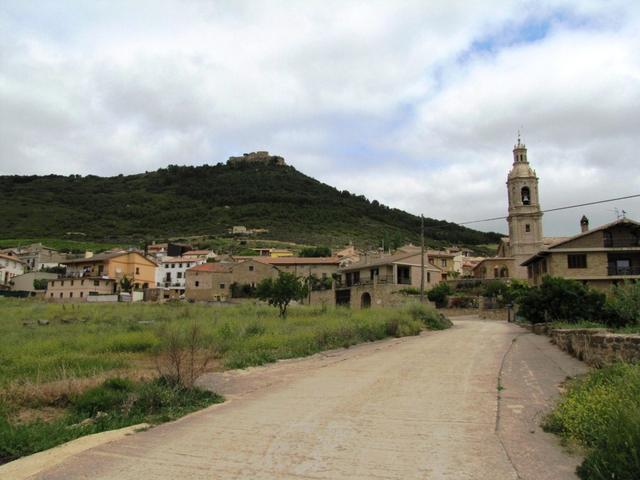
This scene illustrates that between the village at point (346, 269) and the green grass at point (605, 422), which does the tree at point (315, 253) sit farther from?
the green grass at point (605, 422)

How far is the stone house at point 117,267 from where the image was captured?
6875 centimetres

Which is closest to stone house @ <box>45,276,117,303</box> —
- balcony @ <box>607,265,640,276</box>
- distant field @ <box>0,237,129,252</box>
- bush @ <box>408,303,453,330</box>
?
distant field @ <box>0,237,129,252</box>

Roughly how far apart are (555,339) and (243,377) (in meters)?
12.0

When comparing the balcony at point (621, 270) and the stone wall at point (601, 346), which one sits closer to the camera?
the stone wall at point (601, 346)

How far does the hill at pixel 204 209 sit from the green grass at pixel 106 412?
81.4 meters

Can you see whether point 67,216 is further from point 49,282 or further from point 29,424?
point 29,424

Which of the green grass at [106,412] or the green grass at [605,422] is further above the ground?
the green grass at [605,422]

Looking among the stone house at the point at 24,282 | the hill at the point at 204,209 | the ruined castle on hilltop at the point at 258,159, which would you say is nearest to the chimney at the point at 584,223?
the hill at the point at 204,209

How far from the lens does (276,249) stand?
294 ft

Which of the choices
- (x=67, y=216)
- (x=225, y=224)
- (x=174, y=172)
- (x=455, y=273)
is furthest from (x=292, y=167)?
(x=455, y=273)

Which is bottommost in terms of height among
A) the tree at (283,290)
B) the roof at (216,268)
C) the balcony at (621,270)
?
the tree at (283,290)

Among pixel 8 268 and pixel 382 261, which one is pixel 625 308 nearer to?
pixel 382 261

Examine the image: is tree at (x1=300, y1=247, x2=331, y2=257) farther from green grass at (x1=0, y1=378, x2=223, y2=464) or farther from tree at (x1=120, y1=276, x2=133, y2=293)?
green grass at (x1=0, y1=378, x2=223, y2=464)

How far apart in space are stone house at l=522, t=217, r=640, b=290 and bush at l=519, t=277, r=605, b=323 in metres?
20.0
